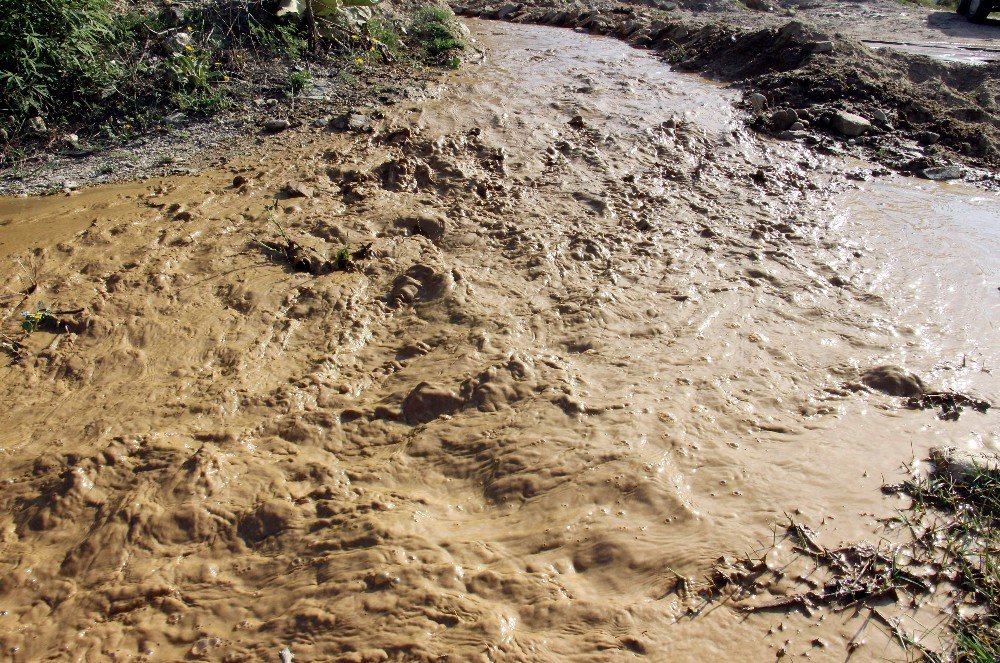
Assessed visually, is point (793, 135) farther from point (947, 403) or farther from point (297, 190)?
point (297, 190)

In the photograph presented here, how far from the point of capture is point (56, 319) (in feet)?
11.8

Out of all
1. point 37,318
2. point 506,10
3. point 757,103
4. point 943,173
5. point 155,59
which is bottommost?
point 37,318

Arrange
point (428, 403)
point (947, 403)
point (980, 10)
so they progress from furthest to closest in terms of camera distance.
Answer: point (980, 10), point (947, 403), point (428, 403)

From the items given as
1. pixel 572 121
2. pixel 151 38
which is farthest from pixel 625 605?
pixel 151 38

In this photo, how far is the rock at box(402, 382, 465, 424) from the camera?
312cm

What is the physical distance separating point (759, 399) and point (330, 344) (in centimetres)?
240

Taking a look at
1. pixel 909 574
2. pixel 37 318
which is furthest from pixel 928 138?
pixel 37 318

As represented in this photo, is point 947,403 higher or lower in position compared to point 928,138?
lower

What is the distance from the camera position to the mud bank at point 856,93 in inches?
258

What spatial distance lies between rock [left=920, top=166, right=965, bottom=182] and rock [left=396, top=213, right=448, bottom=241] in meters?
4.97

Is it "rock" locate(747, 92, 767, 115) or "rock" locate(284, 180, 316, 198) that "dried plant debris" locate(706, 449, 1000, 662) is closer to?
"rock" locate(284, 180, 316, 198)

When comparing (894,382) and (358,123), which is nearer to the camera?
(894,382)

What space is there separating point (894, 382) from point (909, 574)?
132 cm

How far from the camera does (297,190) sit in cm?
489
